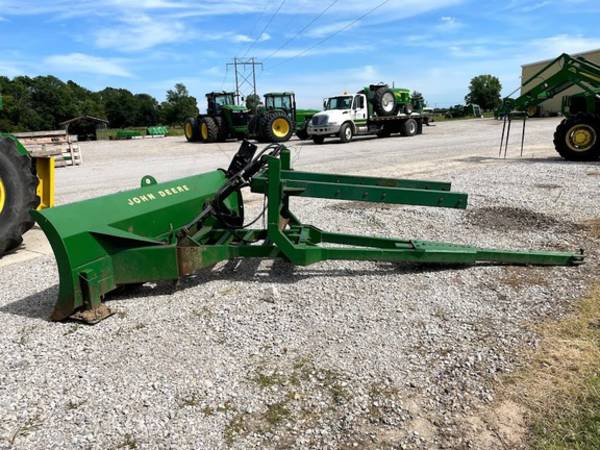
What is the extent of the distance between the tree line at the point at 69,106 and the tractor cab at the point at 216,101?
29.9 m

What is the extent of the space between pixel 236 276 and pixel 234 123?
19.8 meters

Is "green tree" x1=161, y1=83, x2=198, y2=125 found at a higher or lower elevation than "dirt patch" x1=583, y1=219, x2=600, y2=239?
higher

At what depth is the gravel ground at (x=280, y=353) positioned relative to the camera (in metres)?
2.34

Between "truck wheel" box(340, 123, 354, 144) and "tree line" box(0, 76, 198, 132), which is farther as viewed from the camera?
"tree line" box(0, 76, 198, 132)

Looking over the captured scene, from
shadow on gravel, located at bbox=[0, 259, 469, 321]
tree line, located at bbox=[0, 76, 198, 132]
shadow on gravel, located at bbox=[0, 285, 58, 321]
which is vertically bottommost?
shadow on gravel, located at bbox=[0, 285, 58, 321]

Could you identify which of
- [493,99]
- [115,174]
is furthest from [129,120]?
[115,174]

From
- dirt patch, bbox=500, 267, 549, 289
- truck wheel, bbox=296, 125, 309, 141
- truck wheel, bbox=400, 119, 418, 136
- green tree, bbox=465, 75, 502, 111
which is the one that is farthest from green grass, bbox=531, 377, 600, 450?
green tree, bbox=465, 75, 502, 111

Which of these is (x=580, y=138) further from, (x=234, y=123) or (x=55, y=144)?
(x=234, y=123)

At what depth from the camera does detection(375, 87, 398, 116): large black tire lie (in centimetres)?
2080

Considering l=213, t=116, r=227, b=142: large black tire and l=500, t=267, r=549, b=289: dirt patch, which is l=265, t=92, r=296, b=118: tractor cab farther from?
l=500, t=267, r=549, b=289: dirt patch

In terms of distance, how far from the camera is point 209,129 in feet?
75.3

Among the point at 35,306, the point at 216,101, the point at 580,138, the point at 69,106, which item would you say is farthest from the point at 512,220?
the point at 69,106

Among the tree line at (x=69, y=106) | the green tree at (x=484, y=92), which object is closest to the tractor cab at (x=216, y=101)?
the tree line at (x=69, y=106)

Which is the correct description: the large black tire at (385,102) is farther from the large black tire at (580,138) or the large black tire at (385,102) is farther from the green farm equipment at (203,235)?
the green farm equipment at (203,235)
